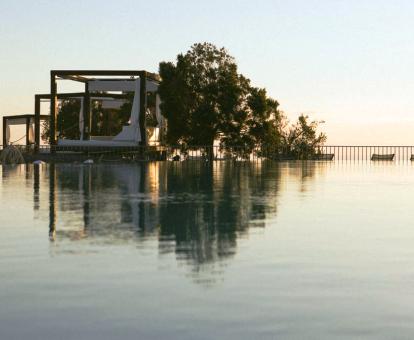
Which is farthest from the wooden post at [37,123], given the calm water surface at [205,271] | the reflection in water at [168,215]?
the calm water surface at [205,271]

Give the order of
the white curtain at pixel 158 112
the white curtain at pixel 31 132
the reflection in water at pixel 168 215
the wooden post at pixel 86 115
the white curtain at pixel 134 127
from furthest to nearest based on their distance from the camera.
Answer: the white curtain at pixel 31 132, the white curtain at pixel 158 112, the wooden post at pixel 86 115, the white curtain at pixel 134 127, the reflection in water at pixel 168 215

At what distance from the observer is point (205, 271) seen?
8.12 meters

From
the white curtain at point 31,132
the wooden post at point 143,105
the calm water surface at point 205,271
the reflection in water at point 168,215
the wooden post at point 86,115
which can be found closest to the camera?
the calm water surface at point 205,271

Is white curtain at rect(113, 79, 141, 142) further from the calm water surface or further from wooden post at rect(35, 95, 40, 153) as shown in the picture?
the calm water surface

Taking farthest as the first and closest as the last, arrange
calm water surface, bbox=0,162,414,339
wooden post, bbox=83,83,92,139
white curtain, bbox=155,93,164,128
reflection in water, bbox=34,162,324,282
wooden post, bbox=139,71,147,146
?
white curtain, bbox=155,93,164,128 < wooden post, bbox=83,83,92,139 < wooden post, bbox=139,71,147,146 < reflection in water, bbox=34,162,324,282 < calm water surface, bbox=0,162,414,339

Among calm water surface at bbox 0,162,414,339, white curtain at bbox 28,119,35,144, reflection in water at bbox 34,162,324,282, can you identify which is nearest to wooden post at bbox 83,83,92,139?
white curtain at bbox 28,119,35,144

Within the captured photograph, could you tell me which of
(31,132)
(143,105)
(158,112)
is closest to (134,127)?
(143,105)

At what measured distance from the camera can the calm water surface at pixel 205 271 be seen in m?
5.77

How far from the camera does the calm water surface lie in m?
5.77

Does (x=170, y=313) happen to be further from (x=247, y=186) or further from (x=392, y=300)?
(x=247, y=186)

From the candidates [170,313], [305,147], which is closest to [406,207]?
[170,313]

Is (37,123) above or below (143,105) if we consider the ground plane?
below

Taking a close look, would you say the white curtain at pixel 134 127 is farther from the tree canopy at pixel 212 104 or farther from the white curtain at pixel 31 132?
the white curtain at pixel 31 132

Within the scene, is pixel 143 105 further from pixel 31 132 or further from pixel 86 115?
pixel 31 132
